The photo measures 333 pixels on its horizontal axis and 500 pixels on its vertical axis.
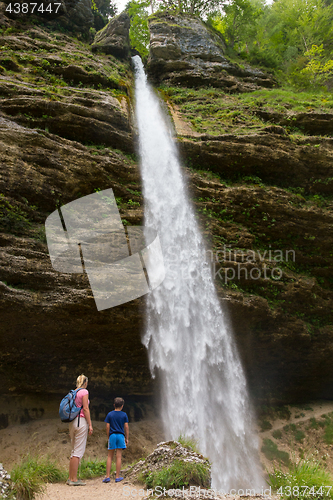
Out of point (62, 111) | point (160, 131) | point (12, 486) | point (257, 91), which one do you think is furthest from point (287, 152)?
point (12, 486)

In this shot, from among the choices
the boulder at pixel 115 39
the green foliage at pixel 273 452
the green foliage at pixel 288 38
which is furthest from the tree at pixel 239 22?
the green foliage at pixel 273 452

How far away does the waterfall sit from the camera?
839 cm

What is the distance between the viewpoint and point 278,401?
38.2ft

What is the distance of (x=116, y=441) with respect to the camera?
189 inches

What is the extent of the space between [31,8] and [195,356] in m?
18.7

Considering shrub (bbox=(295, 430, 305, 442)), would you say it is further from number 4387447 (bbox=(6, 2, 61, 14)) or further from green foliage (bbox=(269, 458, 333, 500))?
number 4387447 (bbox=(6, 2, 61, 14))

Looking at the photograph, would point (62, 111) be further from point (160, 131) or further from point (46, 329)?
point (46, 329)

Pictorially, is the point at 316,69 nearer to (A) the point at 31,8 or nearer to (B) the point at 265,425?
(A) the point at 31,8

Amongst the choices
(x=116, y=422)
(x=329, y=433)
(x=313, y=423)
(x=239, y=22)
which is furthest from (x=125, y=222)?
(x=239, y=22)

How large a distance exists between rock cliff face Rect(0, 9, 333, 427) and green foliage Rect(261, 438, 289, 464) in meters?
1.51

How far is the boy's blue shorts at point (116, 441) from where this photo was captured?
15.7 ft

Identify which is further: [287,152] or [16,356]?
[287,152]

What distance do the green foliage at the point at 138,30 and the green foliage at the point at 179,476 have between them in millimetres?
24208

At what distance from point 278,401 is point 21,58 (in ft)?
56.0
